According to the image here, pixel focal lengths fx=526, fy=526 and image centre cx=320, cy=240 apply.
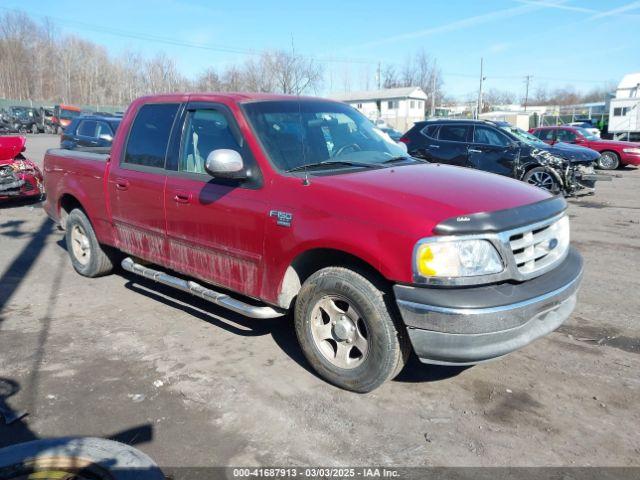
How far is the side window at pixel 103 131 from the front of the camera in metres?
12.6

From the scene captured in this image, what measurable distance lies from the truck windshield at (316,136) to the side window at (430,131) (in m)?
7.94

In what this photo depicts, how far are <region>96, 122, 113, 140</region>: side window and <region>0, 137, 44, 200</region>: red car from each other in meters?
2.32

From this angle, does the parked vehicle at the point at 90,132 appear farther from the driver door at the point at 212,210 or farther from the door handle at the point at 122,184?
the driver door at the point at 212,210

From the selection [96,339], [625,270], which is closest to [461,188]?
[96,339]

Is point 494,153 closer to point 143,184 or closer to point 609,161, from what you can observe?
point 143,184

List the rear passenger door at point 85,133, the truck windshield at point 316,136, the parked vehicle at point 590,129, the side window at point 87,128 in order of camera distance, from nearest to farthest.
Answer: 1. the truck windshield at point 316,136
2. the rear passenger door at point 85,133
3. the side window at point 87,128
4. the parked vehicle at point 590,129

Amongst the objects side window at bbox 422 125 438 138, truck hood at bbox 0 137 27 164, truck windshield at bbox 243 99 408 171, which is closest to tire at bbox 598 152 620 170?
side window at bbox 422 125 438 138

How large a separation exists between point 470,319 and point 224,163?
75.2 inches

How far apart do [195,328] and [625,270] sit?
5054 millimetres

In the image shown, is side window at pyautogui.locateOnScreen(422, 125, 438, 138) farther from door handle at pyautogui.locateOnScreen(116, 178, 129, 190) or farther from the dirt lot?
door handle at pyautogui.locateOnScreen(116, 178, 129, 190)

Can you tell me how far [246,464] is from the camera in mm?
2824

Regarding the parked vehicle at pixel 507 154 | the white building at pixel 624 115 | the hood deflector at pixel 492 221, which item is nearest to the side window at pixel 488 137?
the parked vehicle at pixel 507 154

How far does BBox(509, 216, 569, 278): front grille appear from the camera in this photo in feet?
10.4

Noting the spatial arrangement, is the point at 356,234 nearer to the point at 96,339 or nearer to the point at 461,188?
the point at 461,188
